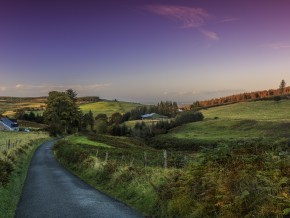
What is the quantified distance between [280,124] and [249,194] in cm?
11969

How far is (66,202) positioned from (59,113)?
98778mm

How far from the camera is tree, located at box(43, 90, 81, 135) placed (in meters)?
110

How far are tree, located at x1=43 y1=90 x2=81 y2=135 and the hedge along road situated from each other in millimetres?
88305

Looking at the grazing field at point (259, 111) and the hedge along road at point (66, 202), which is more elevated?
the hedge along road at point (66, 202)

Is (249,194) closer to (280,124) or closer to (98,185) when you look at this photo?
(98,185)

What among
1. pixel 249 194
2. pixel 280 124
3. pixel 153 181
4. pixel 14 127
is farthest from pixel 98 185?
pixel 14 127

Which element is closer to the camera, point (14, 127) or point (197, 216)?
point (197, 216)

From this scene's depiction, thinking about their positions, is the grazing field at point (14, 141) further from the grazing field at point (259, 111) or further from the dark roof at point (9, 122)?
the grazing field at point (259, 111)

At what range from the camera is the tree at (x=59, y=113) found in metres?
110

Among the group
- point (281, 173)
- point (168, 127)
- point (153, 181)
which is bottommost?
point (168, 127)

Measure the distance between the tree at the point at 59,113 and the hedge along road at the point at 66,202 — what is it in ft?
290

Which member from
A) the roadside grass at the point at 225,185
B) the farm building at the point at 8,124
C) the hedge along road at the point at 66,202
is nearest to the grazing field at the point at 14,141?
the hedge along road at the point at 66,202

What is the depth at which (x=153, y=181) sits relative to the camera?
1566 centimetres

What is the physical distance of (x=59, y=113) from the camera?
4437 inches
